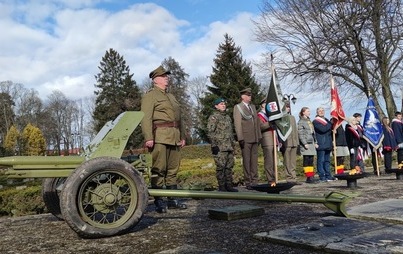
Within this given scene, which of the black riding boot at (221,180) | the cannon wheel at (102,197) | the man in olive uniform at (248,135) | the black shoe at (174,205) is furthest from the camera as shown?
the man in olive uniform at (248,135)

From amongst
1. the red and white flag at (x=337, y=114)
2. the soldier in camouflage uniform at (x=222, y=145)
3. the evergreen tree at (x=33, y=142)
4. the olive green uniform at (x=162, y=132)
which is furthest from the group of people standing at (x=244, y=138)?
the evergreen tree at (x=33, y=142)

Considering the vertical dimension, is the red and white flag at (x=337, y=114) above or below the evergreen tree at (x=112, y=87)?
below

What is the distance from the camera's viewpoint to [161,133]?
18.5 ft

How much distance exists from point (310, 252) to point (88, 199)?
2.09 m

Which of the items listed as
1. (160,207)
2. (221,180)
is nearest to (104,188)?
(160,207)

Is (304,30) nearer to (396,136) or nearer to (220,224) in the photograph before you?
(396,136)

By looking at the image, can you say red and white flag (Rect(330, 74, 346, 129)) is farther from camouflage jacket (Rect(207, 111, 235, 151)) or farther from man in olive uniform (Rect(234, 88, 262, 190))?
camouflage jacket (Rect(207, 111, 235, 151))

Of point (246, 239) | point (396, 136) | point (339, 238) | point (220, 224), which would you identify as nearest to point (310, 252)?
point (339, 238)

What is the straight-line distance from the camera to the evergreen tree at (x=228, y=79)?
136 ft

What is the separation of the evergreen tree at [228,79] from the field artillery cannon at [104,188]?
3611cm

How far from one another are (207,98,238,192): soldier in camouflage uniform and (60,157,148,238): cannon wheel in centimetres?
383

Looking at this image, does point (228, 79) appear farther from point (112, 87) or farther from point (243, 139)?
point (243, 139)

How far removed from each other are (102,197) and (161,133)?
166 cm

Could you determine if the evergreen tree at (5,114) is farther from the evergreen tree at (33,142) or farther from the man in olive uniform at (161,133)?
the man in olive uniform at (161,133)
